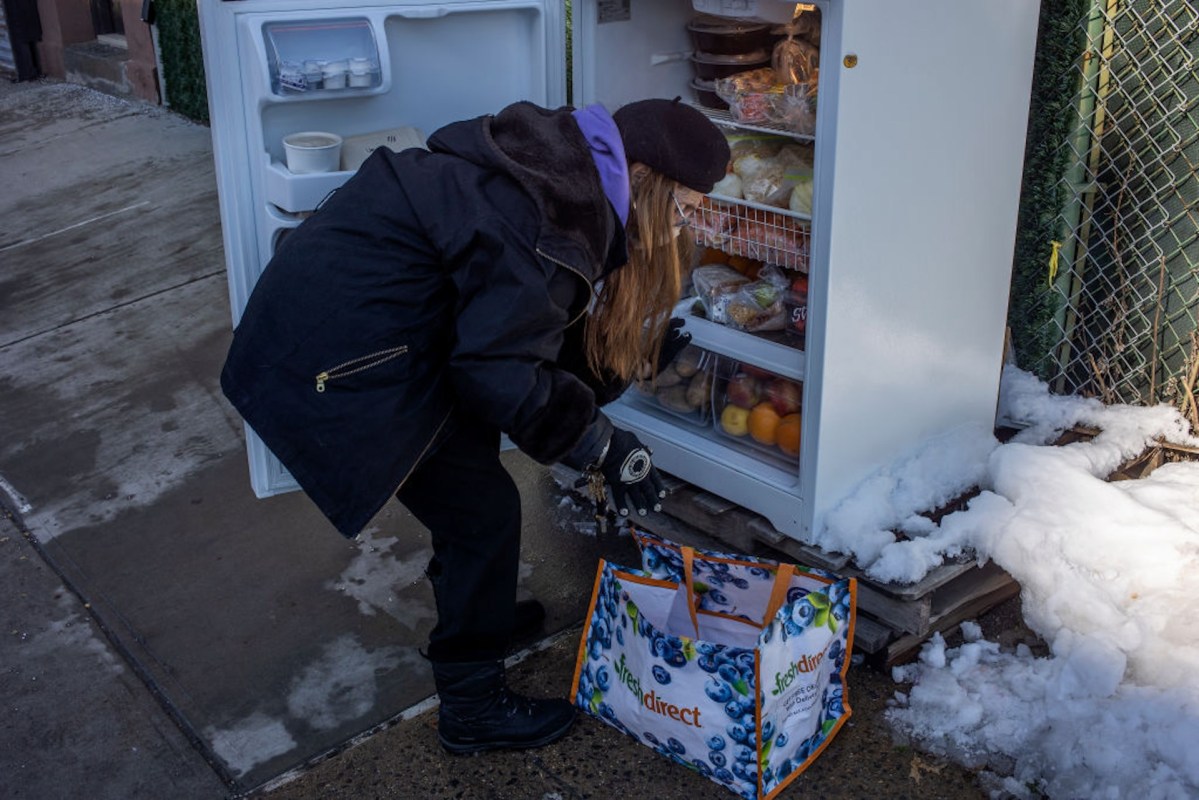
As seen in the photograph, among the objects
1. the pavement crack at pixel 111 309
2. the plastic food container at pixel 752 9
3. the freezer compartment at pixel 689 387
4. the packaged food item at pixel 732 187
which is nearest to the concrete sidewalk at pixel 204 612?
the pavement crack at pixel 111 309

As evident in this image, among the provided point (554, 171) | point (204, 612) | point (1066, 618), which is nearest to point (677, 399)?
point (1066, 618)

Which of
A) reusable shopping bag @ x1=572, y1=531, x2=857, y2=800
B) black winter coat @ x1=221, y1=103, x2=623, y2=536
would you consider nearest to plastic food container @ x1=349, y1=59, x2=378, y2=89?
black winter coat @ x1=221, y1=103, x2=623, y2=536

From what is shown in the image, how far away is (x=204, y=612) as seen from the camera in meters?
3.48

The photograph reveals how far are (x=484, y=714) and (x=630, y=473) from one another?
0.69 metres

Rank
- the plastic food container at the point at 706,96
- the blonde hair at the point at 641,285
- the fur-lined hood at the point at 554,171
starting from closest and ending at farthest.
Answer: the fur-lined hood at the point at 554,171
the blonde hair at the point at 641,285
the plastic food container at the point at 706,96

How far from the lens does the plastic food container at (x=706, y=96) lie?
11.6 feet

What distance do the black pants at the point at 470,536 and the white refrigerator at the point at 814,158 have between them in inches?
26.2

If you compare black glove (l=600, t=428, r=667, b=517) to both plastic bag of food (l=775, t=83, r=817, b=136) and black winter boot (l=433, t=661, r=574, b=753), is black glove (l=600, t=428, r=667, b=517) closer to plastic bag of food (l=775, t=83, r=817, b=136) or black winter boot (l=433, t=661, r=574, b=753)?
black winter boot (l=433, t=661, r=574, b=753)

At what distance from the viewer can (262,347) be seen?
2.54 meters

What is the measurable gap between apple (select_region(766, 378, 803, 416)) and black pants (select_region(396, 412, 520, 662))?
902mm

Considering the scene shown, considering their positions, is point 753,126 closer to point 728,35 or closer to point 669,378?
point 728,35

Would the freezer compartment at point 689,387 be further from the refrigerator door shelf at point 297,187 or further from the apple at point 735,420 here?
the refrigerator door shelf at point 297,187

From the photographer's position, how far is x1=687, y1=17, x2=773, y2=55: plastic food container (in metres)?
3.38

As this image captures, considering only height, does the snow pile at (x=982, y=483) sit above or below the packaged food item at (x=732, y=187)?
below
